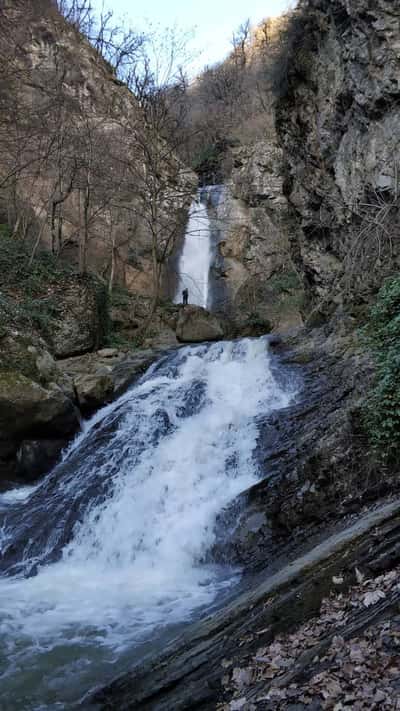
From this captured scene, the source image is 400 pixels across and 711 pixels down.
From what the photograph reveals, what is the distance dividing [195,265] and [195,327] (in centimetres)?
798

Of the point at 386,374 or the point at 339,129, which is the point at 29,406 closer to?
the point at 386,374

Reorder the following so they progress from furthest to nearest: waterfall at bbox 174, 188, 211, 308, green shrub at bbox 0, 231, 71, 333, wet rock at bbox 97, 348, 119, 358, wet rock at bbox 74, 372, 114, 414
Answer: waterfall at bbox 174, 188, 211, 308
wet rock at bbox 97, 348, 119, 358
green shrub at bbox 0, 231, 71, 333
wet rock at bbox 74, 372, 114, 414

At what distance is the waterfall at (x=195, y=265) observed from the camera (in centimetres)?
2577

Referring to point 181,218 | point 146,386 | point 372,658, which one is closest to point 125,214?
point 181,218

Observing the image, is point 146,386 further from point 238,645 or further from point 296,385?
point 238,645

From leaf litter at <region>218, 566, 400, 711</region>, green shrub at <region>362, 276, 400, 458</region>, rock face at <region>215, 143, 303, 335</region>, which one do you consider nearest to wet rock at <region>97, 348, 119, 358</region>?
rock face at <region>215, 143, 303, 335</region>

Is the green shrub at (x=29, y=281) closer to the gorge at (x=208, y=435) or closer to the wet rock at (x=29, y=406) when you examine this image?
the gorge at (x=208, y=435)

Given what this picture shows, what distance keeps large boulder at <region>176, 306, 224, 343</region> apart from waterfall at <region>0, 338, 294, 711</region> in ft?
23.6

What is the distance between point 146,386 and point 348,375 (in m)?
4.72

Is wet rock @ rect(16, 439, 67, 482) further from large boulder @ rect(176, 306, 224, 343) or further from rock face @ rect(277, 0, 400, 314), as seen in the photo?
large boulder @ rect(176, 306, 224, 343)

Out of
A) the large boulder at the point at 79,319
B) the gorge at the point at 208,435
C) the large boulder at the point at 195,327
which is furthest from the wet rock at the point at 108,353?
the large boulder at the point at 195,327

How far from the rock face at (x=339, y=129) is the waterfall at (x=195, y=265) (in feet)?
34.5

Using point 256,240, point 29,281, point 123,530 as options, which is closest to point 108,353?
point 29,281

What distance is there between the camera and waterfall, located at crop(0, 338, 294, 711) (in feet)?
17.0
